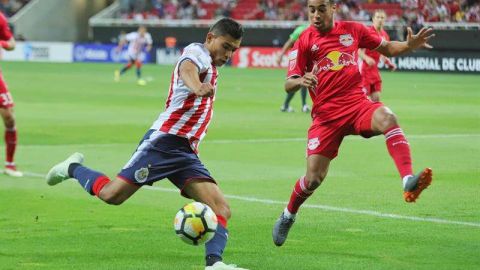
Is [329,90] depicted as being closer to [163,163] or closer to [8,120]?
[163,163]

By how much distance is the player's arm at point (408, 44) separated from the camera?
10.2 meters

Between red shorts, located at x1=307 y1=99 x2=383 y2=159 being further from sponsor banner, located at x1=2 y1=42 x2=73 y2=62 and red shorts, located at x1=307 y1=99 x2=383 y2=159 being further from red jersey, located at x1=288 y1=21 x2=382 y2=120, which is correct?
sponsor banner, located at x1=2 y1=42 x2=73 y2=62

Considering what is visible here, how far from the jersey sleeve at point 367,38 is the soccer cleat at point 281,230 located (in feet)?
6.03

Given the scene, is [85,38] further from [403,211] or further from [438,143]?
[403,211]

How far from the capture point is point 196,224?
26.7 feet

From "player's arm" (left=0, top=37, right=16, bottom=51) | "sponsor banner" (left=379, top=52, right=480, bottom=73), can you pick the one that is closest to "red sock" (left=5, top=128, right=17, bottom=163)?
"player's arm" (left=0, top=37, right=16, bottom=51)

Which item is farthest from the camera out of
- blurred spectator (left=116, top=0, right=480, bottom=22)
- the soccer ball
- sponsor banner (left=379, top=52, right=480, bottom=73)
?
blurred spectator (left=116, top=0, right=480, bottom=22)

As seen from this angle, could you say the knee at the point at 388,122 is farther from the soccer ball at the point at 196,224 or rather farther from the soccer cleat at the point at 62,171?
the soccer cleat at the point at 62,171

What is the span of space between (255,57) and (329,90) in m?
41.6

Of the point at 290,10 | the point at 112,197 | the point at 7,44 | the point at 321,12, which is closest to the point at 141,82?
the point at 290,10

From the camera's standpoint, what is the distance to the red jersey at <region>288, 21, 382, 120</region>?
10.0 m

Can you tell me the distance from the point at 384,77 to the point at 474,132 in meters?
20.6

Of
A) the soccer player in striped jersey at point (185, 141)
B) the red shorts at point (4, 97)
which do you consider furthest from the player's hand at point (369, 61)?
the soccer player in striped jersey at point (185, 141)

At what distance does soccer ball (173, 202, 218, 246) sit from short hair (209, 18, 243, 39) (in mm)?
1347
